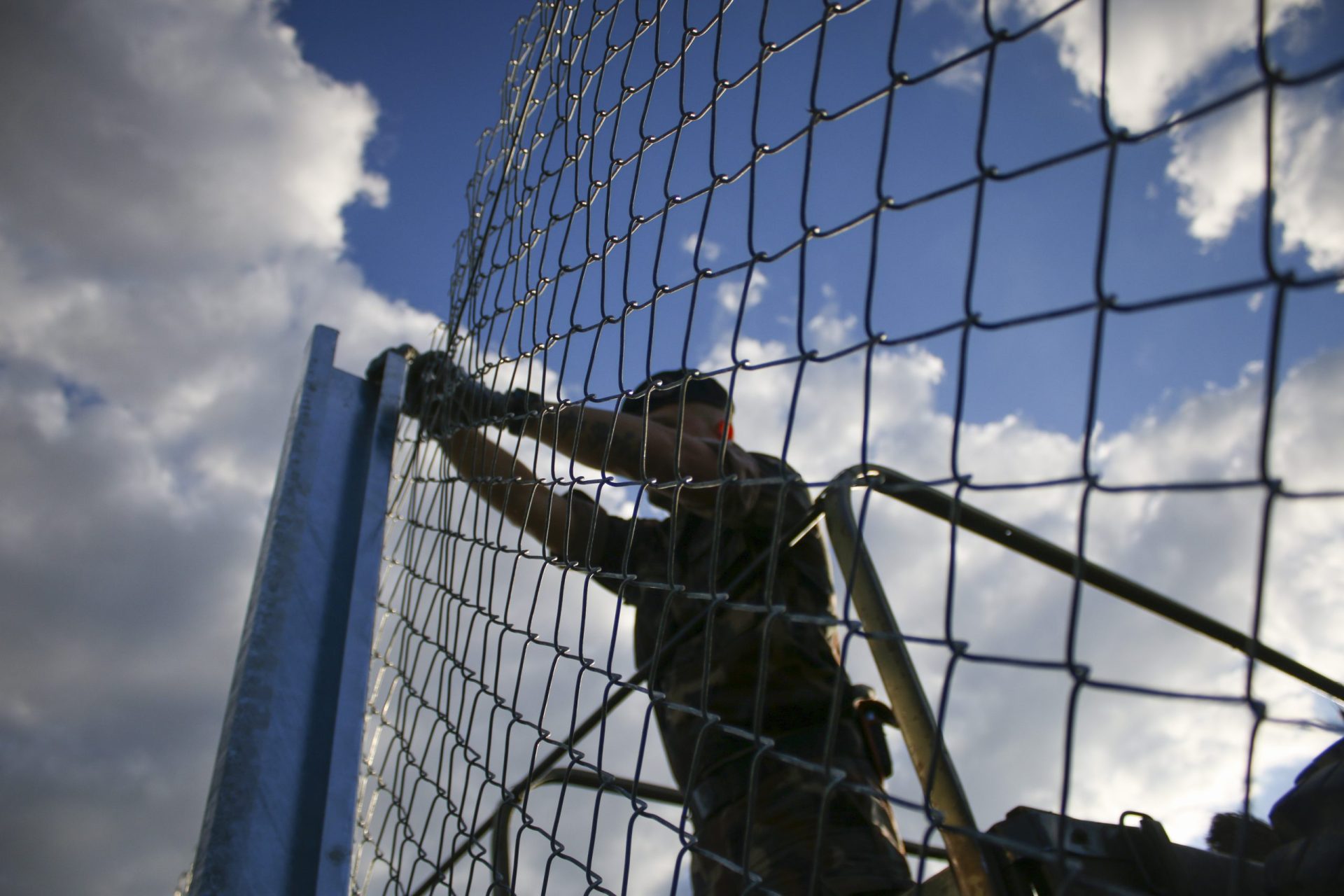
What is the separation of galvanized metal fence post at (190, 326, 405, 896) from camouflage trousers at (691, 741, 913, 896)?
0.78 metres

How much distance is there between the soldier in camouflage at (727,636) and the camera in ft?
5.99

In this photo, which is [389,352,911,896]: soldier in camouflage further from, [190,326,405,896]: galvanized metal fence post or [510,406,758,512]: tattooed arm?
[190,326,405,896]: galvanized metal fence post

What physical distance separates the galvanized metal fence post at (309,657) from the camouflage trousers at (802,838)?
778 mm

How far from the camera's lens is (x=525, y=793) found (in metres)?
1.50

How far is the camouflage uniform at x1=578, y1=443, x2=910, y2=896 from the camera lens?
1821 millimetres

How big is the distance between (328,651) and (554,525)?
73cm

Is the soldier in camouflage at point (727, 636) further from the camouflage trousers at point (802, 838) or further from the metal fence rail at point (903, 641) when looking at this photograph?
the metal fence rail at point (903, 641)

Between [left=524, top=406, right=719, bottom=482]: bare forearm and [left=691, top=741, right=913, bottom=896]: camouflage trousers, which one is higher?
[left=524, top=406, right=719, bottom=482]: bare forearm

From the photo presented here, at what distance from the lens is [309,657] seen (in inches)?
77.9

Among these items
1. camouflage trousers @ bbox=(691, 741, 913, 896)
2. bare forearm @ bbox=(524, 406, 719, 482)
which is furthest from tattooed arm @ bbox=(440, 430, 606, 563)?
camouflage trousers @ bbox=(691, 741, 913, 896)

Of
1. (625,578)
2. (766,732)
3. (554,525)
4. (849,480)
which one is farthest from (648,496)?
(849,480)

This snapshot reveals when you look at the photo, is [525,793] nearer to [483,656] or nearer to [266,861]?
[483,656]

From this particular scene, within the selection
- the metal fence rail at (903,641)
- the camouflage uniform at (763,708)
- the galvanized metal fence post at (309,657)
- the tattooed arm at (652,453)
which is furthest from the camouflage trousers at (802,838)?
the galvanized metal fence post at (309,657)

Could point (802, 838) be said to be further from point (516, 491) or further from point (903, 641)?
point (516, 491)
